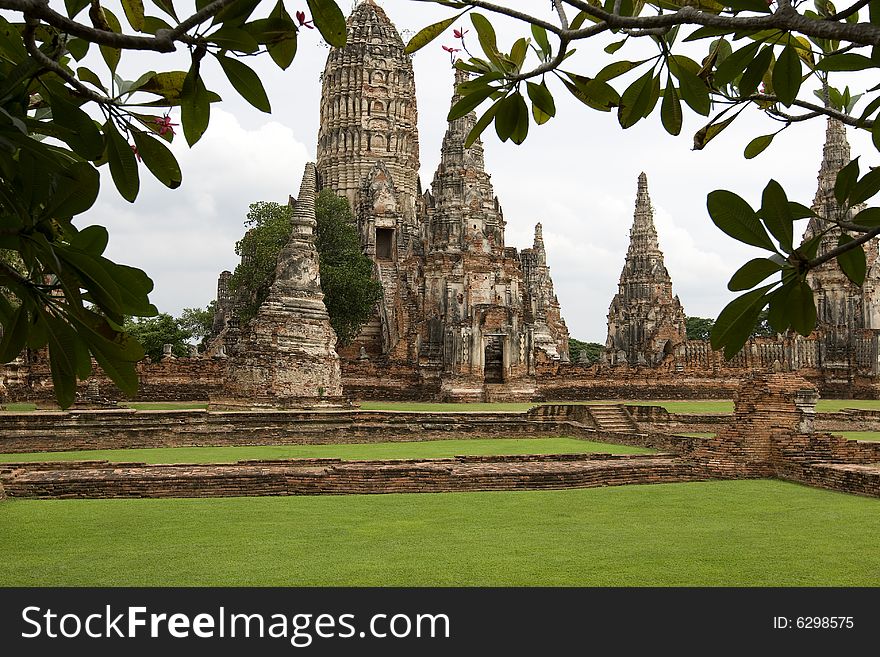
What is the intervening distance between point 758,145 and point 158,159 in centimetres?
284

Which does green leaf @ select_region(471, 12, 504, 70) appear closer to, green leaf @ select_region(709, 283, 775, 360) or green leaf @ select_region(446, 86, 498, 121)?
green leaf @ select_region(446, 86, 498, 121)

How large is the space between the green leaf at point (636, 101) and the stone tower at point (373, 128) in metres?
41.5

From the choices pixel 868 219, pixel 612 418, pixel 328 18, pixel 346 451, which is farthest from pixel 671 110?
pixel 612 418

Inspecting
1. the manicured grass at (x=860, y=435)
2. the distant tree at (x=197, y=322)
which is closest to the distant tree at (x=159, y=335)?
the distant tree at (x=197, y=322)

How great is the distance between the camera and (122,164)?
3.26m

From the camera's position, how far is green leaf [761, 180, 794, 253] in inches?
114

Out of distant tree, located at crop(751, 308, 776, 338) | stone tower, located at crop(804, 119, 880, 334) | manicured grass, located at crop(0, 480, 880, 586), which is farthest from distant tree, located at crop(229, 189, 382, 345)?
manicured grass, located at crop(0, 480, 880, 586)

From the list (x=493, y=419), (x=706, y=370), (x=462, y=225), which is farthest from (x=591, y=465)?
(x=706, y=370)

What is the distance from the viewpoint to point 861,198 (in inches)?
122

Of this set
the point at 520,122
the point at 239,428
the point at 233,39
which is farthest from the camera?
the point at 239,428

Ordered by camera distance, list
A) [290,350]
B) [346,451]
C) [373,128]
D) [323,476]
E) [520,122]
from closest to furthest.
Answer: [520,122] < [323,476] < [346,451] < [290,350] < [373,128]

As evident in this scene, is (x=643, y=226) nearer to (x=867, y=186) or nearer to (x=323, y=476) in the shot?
(x=323, y=476)

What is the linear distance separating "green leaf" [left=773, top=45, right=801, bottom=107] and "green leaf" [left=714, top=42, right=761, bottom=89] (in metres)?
0.11

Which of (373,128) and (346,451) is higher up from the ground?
(373,128)
